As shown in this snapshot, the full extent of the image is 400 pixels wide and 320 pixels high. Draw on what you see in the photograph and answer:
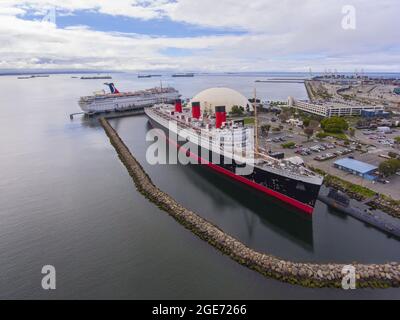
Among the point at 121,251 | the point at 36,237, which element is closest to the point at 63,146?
the point at 36,237

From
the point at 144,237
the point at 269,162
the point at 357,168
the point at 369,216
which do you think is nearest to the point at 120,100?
the point at 269,162

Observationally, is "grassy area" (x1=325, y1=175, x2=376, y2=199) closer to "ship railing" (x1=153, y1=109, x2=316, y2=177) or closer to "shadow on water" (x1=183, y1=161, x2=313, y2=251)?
"ship railing" (x1=153, y1=109, x2=316, y2=177)

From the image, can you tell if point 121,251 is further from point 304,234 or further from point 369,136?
point 369,136

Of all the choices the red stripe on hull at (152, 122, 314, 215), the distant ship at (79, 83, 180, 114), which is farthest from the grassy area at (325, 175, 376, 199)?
the distant ship at (79, 83, 180, 114)

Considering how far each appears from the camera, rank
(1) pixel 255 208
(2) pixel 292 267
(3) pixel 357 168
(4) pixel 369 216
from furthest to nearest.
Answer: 1. (3) pixel 357 168
2. (1) pixel 255 208
3. (4) pixel 369 216
4. (2) pixel 292 267

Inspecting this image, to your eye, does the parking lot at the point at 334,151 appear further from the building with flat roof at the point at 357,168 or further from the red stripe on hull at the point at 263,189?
the red stripe on hull at the point at 263,189

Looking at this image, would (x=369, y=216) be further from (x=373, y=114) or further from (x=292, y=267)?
(x=373, y=114)
